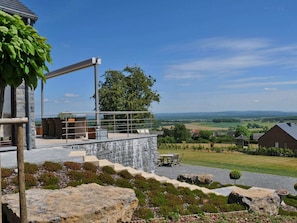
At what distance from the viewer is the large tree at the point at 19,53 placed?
2574 millimetres

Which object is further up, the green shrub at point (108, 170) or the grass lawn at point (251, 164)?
the green shrub at point (108, 170)

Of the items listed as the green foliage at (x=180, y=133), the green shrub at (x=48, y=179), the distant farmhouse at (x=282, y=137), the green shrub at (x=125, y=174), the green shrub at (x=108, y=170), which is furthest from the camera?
the green foliage at (x=180, y=133)

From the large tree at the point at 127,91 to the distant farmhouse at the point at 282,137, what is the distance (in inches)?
897

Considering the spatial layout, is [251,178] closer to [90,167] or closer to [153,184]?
[153,184]

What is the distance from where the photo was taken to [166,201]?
20.2 feet

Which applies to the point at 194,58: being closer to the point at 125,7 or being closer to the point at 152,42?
the point at 152,42

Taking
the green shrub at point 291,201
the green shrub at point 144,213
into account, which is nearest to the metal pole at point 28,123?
the green shrub at point 144,213

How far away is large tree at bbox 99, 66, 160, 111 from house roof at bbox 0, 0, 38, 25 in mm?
16776

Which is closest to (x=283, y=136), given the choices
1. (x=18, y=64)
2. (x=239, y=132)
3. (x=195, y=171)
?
(x=239, y=132)

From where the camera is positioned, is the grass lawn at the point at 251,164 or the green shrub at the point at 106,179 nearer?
the green shrub at the point at 106,179

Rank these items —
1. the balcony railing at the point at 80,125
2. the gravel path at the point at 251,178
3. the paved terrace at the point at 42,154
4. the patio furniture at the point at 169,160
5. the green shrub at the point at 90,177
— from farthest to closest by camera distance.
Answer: the patio furniture at the point at 169,160
the gravel path at the point at 251,178
the balcony railing at the point at 80,125
the paved terrace at the point at 42,154
the green shrub at the point at 90,177

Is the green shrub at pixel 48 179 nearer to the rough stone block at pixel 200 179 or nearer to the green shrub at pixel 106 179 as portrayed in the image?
the green shrub at pixel 106 179

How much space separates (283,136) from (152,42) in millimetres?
21963

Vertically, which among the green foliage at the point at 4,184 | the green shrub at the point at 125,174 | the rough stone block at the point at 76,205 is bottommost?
the green shrub at the point at 125,174
